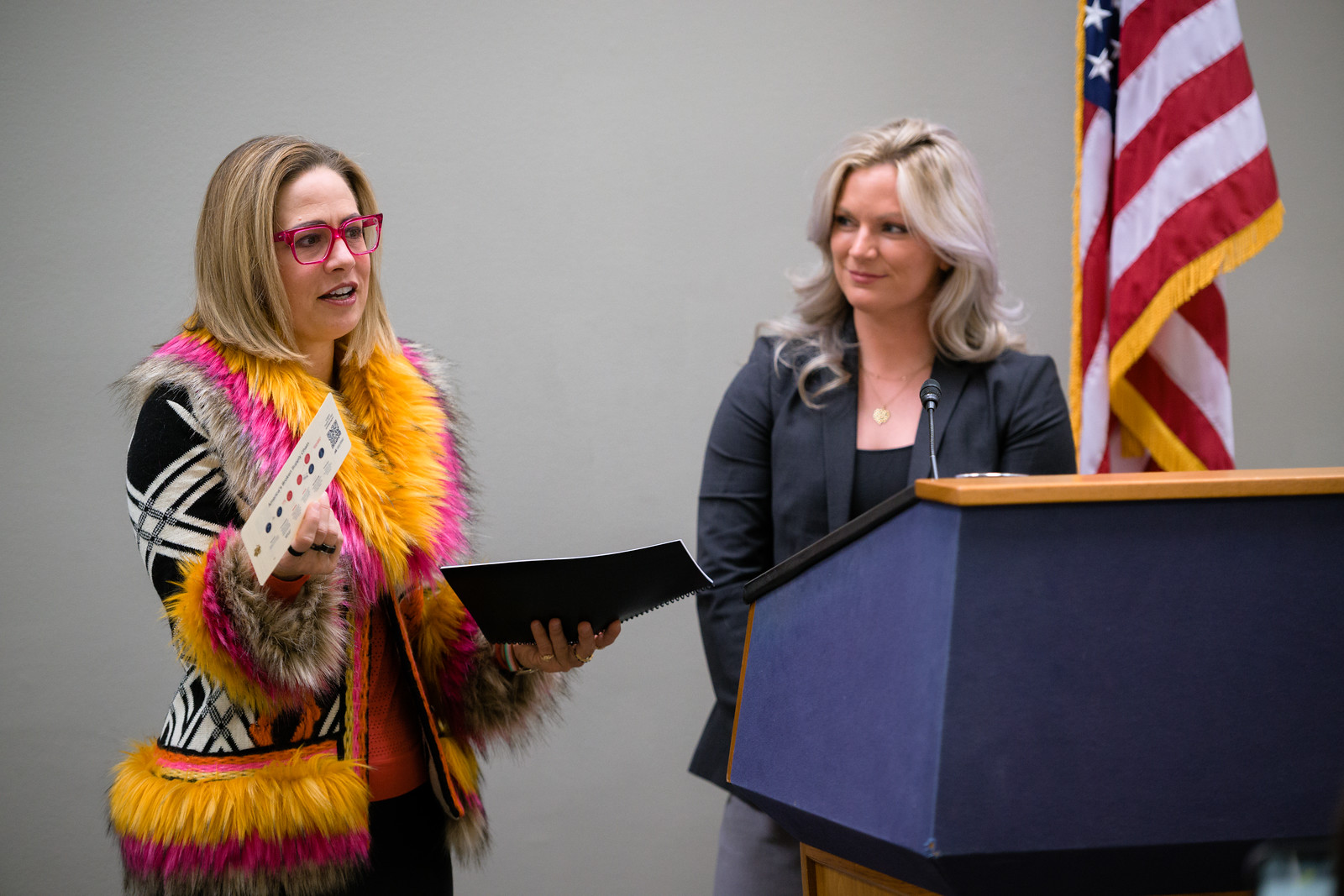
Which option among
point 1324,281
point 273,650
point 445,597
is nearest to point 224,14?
point 445,597

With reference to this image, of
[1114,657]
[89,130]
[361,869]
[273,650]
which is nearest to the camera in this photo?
[1114,657]

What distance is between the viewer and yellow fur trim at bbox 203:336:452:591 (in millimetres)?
1348

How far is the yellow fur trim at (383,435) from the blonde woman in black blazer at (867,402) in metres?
0.48

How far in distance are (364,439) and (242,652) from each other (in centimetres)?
38

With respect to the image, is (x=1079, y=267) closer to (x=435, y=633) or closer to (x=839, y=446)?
(x=839, y=446)

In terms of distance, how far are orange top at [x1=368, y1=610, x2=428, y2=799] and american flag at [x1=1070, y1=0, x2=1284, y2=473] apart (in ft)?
4.87

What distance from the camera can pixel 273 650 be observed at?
1.21 metres

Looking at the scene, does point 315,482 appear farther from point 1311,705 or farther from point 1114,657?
point 1311,705

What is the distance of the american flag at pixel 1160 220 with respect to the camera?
205cm

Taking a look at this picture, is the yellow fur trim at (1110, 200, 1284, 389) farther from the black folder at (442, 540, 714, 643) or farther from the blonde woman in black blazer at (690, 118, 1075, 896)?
the black folder at (442, 540, 714, 643)

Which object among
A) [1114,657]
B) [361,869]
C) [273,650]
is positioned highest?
[1114,657]

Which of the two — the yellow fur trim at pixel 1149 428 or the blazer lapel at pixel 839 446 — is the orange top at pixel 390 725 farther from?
the yellow fur trim at pixel 1149 428

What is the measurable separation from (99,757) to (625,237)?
186 centimetres

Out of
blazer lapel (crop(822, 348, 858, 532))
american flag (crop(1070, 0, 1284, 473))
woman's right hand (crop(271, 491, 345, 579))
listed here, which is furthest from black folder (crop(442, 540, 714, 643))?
american flag (crop(1070, 0, 1284, 473))
